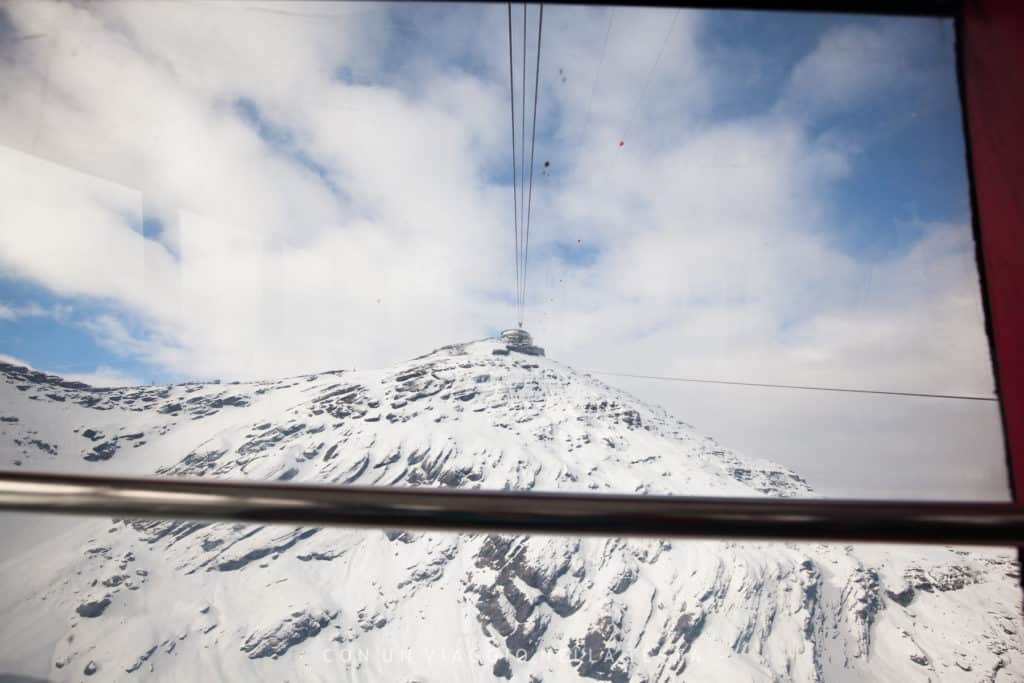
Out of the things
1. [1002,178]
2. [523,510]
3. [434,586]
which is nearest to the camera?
[523,510]

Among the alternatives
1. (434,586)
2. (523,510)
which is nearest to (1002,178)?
(523,510)

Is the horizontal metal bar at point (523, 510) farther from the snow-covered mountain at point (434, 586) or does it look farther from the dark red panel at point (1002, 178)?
the snow-covered mountain at point (434, 586)

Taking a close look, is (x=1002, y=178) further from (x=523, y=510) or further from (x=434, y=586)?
(x=434, y=586)

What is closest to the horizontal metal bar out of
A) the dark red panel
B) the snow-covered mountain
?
the dark red panel

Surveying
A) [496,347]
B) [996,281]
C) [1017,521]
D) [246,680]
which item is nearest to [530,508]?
[1017,521]

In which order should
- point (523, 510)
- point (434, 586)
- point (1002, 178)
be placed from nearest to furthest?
1. point (523, 510)
2. point (1002, 178)
3. point (434, 586)

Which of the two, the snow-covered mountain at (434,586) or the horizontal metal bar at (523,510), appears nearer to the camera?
the horizontal metal bar at (523,510)

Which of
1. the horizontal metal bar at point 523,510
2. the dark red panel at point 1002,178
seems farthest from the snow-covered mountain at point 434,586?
the horizontal metal bar at point 523,510
